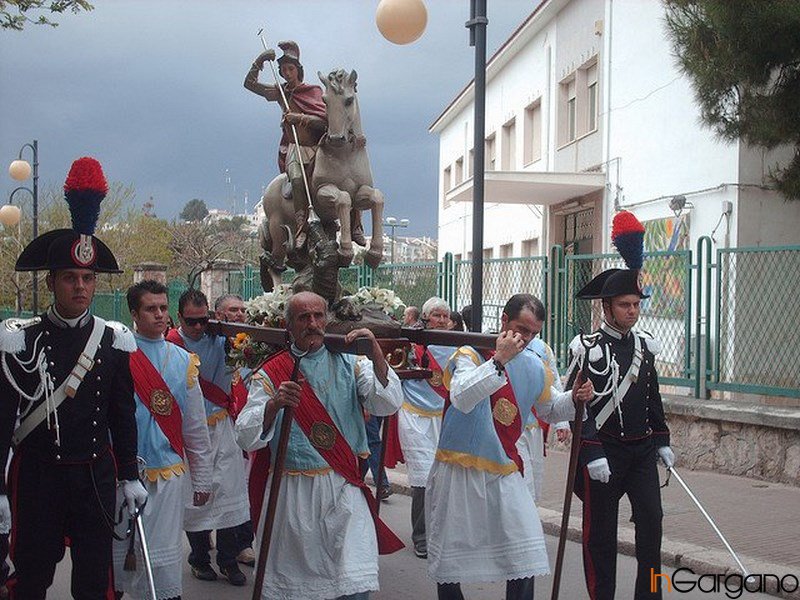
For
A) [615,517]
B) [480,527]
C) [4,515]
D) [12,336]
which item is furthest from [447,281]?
[4,515]

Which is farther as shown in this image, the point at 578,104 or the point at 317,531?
the point at 578,104

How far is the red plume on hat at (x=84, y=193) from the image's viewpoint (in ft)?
15.0

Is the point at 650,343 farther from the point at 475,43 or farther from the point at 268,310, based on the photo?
the point at 475,43

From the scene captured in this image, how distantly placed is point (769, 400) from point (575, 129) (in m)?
10.1

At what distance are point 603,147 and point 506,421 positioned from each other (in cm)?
1319

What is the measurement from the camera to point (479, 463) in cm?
527

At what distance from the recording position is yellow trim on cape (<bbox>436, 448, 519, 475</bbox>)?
5246mm

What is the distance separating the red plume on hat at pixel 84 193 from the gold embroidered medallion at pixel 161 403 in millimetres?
1287

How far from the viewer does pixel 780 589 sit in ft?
21.1

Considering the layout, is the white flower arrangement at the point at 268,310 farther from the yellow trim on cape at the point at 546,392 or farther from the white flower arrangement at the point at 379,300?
the yellow trim on cape at the point at 546,392

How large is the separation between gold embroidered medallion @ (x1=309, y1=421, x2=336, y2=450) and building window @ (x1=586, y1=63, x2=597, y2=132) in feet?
47.6

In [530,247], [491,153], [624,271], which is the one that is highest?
[491,153]

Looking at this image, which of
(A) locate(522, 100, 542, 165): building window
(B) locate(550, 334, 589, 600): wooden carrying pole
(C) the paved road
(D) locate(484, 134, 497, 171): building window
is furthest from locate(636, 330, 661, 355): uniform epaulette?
(D) locate(484, 134, 497, 171): building window

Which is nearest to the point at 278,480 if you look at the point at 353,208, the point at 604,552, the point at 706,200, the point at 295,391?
the point at 295,391
